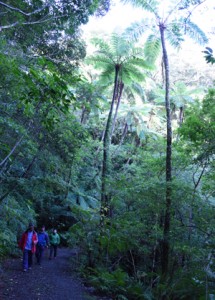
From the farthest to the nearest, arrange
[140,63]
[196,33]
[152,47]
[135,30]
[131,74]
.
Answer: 1. [131,74]
2. [140,63]
3. [152,47]
4. [135,30]
5. [196,33]

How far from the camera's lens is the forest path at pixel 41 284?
624 centimetres

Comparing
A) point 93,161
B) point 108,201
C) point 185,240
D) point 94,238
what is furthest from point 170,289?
point 93,161

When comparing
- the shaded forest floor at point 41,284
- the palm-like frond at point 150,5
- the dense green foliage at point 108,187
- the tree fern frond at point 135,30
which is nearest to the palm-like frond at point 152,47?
the dense green foliage at point 108,187

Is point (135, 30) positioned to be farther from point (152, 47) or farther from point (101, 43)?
point (101, 43)

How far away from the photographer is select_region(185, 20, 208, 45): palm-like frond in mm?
10066

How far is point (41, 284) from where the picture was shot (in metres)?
7.09

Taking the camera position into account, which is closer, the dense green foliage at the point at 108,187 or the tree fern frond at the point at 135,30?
the dense green foliage at the point at 108,187

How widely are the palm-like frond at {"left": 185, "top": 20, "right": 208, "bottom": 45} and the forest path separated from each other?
346 inches

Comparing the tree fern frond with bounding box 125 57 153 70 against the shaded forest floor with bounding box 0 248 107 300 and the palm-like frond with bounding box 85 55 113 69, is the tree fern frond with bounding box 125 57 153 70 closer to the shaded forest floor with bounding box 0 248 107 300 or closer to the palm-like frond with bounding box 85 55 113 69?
the palm-like frond with bounding box 85 55 113 69

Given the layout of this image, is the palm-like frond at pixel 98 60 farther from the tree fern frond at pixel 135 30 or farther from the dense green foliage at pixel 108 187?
the tree fern frond at pixel 135 30

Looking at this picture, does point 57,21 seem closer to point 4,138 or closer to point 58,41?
point 58,41

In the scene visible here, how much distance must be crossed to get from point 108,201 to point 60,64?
5099 mm

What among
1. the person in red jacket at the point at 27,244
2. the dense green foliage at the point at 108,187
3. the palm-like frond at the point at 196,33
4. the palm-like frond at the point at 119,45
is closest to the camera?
the dense green foliage at the point at 108,187

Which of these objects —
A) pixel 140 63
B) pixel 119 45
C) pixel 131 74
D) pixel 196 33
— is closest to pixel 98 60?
pixel 119 45
